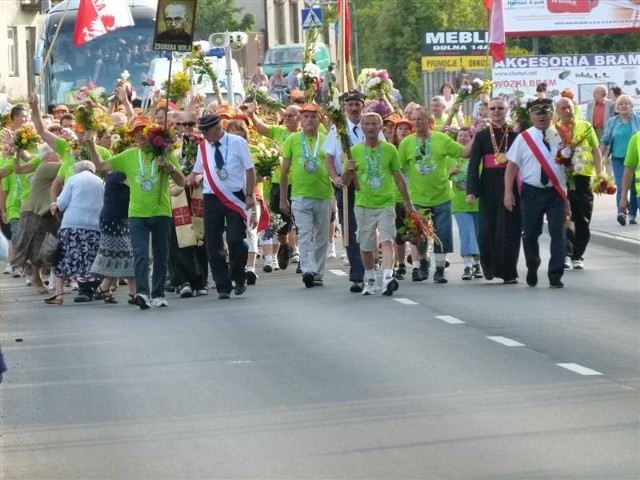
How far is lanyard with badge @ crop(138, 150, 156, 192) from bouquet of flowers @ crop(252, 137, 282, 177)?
3602 millimetres

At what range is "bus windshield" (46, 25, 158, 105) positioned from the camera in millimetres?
41906

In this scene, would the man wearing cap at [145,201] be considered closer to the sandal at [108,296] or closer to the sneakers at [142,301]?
the sneakers at [142,301]

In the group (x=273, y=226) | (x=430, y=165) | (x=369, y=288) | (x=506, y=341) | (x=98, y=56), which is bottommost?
(x=369, y=288)

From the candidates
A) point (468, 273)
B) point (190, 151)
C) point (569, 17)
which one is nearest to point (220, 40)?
point (468, 273)

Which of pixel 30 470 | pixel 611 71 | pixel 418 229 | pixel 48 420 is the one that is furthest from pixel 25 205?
pixel 611 71

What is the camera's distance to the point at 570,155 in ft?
62.6

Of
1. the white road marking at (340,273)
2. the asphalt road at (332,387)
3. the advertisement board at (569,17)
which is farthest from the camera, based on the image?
the advertisement board at (569,17)

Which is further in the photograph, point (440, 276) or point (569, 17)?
point (569, 17)

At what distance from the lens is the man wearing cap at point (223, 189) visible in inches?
735

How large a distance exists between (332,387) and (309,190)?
306 inches

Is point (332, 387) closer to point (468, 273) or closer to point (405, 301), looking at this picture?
point (405, 301)

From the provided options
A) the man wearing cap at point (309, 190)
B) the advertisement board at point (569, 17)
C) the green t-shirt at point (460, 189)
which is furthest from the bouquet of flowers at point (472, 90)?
the advertisement board at point (569, 17)

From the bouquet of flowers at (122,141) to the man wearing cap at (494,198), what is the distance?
136 inches

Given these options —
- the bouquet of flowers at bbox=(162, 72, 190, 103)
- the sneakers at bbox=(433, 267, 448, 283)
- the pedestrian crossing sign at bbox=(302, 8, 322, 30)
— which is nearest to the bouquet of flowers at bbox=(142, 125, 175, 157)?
the sneakers at bbox=(433, 267, 448, 283)
